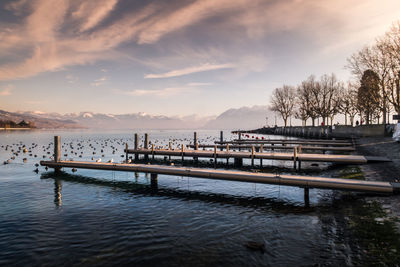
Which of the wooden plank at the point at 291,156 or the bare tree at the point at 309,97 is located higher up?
the bare tree at the point at 309,97

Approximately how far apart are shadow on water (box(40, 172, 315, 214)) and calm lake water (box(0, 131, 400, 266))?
6 centimetres

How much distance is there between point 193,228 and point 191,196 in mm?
5194

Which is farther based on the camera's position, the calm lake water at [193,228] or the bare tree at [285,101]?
the bare tree at [285,101]

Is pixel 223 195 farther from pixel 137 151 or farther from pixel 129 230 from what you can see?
pixel 137 151

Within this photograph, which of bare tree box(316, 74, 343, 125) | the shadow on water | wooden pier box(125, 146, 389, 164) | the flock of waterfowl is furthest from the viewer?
bare tree box(316, 74, 343, 125)

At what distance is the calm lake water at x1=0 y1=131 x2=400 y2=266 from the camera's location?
795 cm

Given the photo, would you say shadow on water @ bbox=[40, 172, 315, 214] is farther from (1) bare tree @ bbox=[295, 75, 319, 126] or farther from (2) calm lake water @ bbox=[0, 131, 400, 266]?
(1) bare tree @ bbox=[295, 75, 319, 126]

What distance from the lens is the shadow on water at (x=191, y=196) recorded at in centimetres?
1300

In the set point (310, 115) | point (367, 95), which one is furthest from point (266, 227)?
point (310, 115)

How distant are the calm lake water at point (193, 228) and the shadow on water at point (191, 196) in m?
0.06

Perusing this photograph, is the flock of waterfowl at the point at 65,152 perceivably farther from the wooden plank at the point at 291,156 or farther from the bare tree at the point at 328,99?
the bare tree at the point at 328,99

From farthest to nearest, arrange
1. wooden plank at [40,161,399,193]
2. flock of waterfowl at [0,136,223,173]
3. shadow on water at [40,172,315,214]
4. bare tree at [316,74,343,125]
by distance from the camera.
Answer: bare tree at [316,74,343,125]
flock of waterfowl at [0,136,223,173]
shadow on water at [40,172,315,214]
wooden plank at [40,161,399,193]

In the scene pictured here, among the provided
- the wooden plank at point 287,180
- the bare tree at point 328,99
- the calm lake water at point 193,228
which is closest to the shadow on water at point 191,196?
the calm lake water at point 193,228

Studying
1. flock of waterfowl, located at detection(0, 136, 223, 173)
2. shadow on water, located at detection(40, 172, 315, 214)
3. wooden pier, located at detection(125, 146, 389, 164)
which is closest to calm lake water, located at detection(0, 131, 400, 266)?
shadow on water, located at detection(40, 172, 315, 214)
